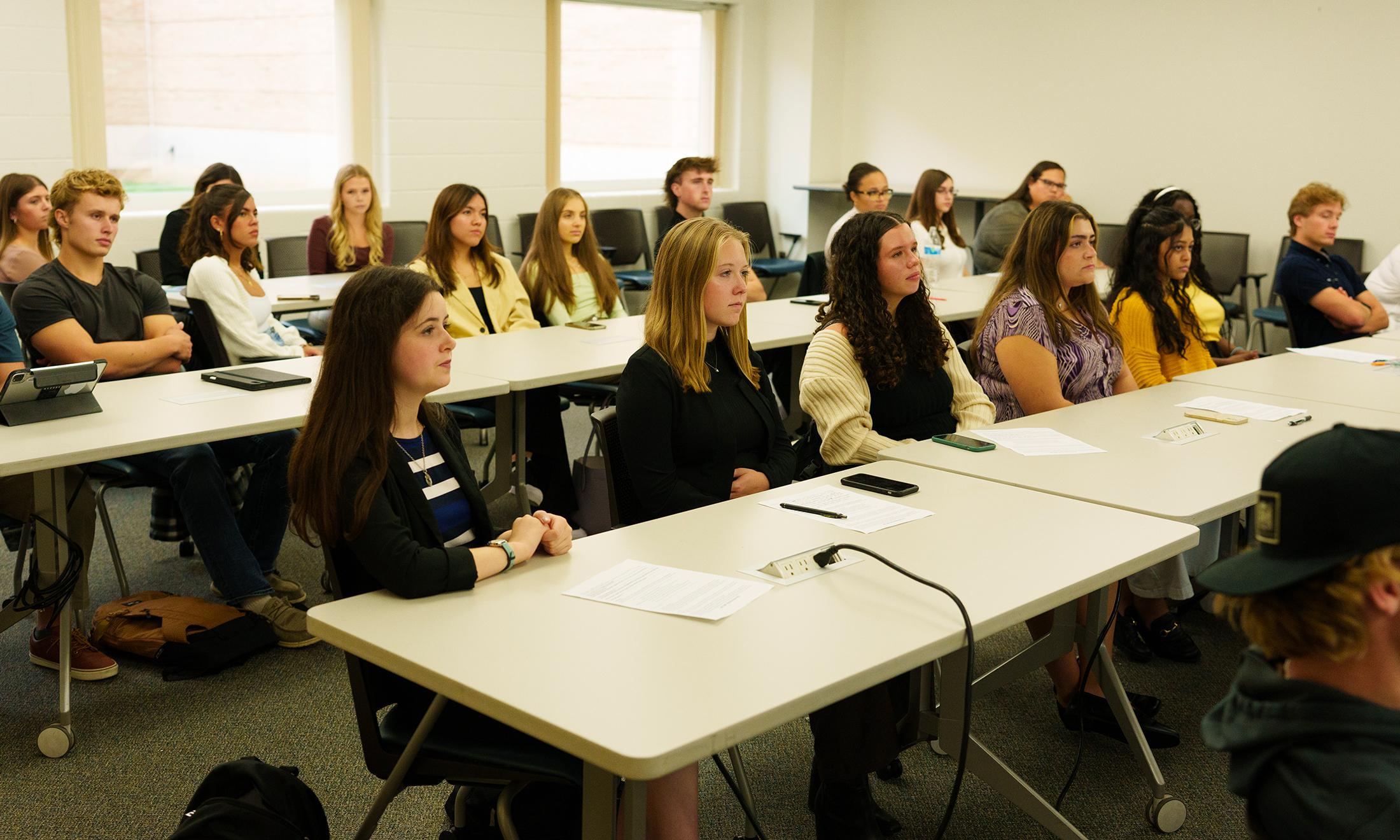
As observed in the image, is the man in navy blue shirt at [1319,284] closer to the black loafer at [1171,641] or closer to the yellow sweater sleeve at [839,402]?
the black loafer at [1171,641]

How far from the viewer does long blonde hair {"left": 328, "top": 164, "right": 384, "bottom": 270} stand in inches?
238

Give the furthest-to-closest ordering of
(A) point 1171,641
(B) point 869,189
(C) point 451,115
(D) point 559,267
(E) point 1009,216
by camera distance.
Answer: (C) point 451,115 < (E) point 1009,216 < (B) point 869,189 < (D) point 559,267 < (A) point 1171,641

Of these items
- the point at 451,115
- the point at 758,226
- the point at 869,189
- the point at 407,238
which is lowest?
the point at 407,238

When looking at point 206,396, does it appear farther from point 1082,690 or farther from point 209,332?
point 1082,690

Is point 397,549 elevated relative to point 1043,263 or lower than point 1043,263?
lower

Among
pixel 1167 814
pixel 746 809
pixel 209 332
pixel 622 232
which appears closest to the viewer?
pixel 746 809

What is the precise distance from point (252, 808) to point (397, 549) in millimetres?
441

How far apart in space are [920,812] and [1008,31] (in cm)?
704

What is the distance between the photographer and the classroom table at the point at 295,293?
4.97 meters

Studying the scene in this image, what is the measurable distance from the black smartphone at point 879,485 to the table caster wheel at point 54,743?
185 cm

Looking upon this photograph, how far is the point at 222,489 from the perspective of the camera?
129 inches

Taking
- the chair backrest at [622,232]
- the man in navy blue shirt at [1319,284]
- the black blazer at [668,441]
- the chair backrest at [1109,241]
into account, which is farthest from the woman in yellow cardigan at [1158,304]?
the chair backrest at [622,232]

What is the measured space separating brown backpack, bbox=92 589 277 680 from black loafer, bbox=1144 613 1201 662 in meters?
2.46

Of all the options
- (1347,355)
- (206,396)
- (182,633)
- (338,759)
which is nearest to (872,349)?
(338,759)
